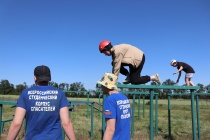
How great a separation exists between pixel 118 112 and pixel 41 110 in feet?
2.63

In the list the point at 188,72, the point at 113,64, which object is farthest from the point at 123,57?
the point at 188,72

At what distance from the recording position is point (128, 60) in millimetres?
5430

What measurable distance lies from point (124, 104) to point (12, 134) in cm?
119

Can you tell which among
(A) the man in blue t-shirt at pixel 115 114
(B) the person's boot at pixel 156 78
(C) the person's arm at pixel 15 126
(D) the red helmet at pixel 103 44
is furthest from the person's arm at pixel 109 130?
(B) the person's boot at pixel 156 78

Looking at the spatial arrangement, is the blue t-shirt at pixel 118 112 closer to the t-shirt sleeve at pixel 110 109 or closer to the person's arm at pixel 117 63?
the t-shirt sleeve at pixel 110 109

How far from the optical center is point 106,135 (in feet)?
10.1

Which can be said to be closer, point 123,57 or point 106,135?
point 106,135

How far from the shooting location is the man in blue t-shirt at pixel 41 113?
292 centimetres

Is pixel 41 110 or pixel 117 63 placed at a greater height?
pixel 117 63

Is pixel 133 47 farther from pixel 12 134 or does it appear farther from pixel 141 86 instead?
pixel 12 134

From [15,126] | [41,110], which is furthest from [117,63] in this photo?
[15,126]

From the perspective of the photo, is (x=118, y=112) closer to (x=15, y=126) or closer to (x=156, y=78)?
(x=15, y=126)

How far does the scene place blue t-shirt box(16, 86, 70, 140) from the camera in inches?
115

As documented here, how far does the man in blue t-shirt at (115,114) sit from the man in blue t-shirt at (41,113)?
16.1 inches
